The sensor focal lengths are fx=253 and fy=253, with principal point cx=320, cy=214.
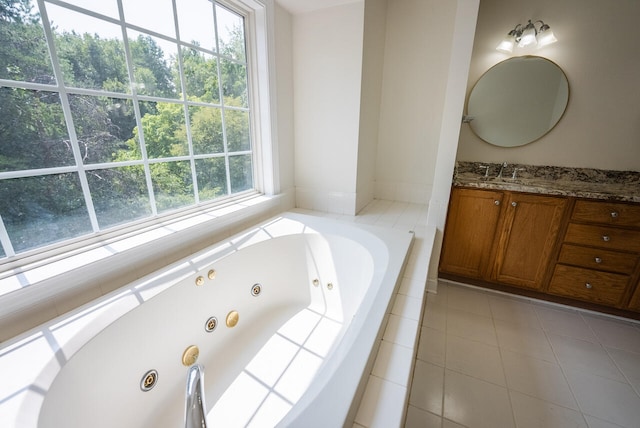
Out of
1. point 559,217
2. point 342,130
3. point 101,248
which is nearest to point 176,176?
point 101,248

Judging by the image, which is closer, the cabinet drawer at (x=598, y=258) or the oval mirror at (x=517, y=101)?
the cabinet drawer at (x=598, y=258)

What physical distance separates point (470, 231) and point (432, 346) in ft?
2.91

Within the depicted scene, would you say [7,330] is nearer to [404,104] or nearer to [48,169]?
[48,169]

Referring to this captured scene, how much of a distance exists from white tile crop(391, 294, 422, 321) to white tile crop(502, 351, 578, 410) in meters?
0.74

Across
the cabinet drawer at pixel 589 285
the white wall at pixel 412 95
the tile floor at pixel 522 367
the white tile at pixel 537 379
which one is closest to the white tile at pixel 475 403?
the tile floor at pixel 522 367

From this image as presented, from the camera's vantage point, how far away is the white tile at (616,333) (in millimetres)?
1515

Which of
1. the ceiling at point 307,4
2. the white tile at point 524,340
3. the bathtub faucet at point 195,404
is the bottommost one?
the white tile at point 524,340

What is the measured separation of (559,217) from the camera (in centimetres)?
165

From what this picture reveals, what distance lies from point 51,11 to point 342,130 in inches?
60.7

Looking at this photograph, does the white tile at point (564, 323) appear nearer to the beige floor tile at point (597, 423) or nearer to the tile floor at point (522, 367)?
the tile floor at point (522, 367)

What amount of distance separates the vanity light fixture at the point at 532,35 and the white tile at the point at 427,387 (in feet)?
7.46

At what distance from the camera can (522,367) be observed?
1363 millimetres

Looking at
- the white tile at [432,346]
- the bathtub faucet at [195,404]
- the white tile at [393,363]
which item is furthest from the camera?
the white tile at [432,346]

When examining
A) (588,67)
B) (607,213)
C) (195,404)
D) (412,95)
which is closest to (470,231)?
(607,213)
